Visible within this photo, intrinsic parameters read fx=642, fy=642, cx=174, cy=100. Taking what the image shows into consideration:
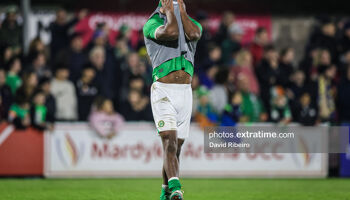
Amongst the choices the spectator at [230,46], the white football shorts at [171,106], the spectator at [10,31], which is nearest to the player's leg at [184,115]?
the white football shorts at [171,106]

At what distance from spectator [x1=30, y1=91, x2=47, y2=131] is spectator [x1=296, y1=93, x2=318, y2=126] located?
5602mm

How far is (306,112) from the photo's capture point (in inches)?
565

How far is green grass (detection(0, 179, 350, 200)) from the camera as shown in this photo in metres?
10.1

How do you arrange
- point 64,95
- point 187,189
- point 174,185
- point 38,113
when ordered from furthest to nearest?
point 64,95, point 38,113, point 187,189, point 174,185

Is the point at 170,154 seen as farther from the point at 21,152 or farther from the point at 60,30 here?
the point at 60,30

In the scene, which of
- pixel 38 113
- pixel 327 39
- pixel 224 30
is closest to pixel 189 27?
pixel 38 113

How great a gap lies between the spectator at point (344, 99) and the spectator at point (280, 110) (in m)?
1.65

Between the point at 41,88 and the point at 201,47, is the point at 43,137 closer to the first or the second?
the point at 41,88

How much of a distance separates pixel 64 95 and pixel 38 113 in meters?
0.82

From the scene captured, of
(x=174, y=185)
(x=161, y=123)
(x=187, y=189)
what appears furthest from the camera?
(x=187, y=189)

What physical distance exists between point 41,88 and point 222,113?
396 cm

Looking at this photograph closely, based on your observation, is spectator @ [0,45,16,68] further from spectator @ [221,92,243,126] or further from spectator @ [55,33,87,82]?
spectator @ [221,92,243,126]

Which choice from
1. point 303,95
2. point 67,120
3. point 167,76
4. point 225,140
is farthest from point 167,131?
point 303,95

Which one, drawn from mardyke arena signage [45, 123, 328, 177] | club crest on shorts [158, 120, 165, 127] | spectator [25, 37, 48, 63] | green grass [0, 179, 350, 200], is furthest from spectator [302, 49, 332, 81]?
club crest on shorts [158, 120, 165, 127]
